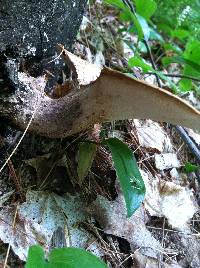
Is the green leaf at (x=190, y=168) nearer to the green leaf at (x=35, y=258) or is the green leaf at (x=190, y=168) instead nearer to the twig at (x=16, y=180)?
the twig at (x=16, y=180)

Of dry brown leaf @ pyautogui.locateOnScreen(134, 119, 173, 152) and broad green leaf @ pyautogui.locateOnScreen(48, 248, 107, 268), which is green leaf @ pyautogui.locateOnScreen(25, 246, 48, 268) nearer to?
broad green leaf @ pyautogui.locateOnScreen(48, 248, 107, 268)

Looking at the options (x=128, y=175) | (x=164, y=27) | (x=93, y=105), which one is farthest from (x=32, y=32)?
(x=164, y=27)

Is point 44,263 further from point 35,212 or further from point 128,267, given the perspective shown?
point 128,267

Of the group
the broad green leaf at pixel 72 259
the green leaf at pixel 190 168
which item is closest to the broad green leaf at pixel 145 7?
the green leaf at pixel 190 168

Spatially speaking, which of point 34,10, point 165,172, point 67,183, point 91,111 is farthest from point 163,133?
point 34,10

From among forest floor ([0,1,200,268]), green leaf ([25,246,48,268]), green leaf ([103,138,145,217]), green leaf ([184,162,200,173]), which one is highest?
Result: green leaf ([103,138,145,217])

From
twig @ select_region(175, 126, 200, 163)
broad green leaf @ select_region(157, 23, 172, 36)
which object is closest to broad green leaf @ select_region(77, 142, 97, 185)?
twig @ select_region(175, 126, 200, 163)
